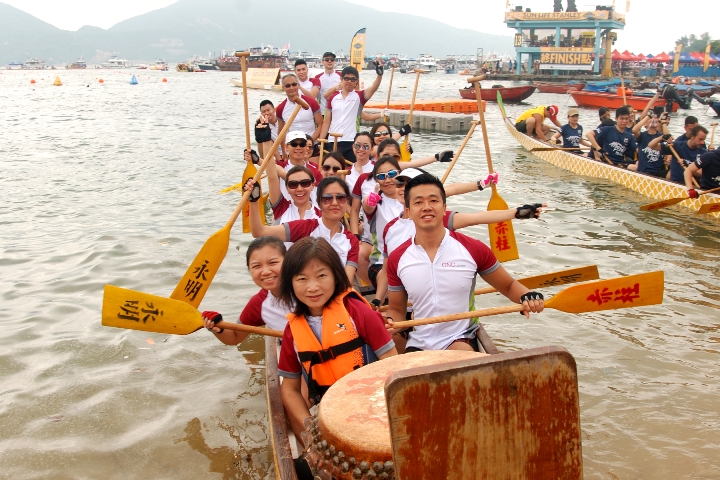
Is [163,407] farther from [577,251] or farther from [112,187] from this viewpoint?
[112,187]

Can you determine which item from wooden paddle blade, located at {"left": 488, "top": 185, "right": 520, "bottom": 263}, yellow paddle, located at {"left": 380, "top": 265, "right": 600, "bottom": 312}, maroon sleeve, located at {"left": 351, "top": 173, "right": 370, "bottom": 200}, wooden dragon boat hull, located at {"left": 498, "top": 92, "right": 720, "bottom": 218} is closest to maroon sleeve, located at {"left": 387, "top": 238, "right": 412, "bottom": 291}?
yellow paddle, located at {"left": 380, "top": 265, "right": 600, "bottom": 312}

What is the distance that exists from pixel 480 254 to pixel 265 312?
144 cm

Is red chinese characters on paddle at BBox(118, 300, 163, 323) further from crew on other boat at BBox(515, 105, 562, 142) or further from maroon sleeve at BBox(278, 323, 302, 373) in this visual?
crew on other boat at BBox(515, 105, 562, 142)

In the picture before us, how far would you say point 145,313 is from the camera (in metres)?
4.09

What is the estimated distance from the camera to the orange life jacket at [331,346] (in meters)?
3.25

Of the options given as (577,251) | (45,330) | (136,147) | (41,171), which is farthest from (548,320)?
(136,147)

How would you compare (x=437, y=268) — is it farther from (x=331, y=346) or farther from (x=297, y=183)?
(x=297, y=183)

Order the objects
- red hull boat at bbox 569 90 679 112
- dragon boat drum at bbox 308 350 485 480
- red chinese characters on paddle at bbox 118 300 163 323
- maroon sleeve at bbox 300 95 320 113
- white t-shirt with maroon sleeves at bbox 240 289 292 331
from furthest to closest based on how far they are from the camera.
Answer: red hull boat at bbox 569 90 679 112, maroon sleeve at bbox 300 95 320 113, white t-shirt with maroon sleeves at bbox 240 289 292 331, red chinese characters on paddle at bbox 118 300 163 323, dragon boat drum at bbox 308 350 485 480

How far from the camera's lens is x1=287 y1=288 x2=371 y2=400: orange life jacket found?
325 cm

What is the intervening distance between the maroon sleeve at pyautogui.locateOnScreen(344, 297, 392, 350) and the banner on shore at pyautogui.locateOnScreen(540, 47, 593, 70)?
58.1m

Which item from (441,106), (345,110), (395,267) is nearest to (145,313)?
(395,267)

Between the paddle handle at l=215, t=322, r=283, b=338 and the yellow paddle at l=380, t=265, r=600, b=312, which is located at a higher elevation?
the yellow paddle at l=380, t=265, r=600, b=312

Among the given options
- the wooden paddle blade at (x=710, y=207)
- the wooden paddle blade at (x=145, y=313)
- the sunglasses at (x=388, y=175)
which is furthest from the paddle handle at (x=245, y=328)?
the wooden paddle blade at (x=710, y=207)

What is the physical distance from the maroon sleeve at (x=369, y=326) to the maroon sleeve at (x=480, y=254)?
0.93 m
